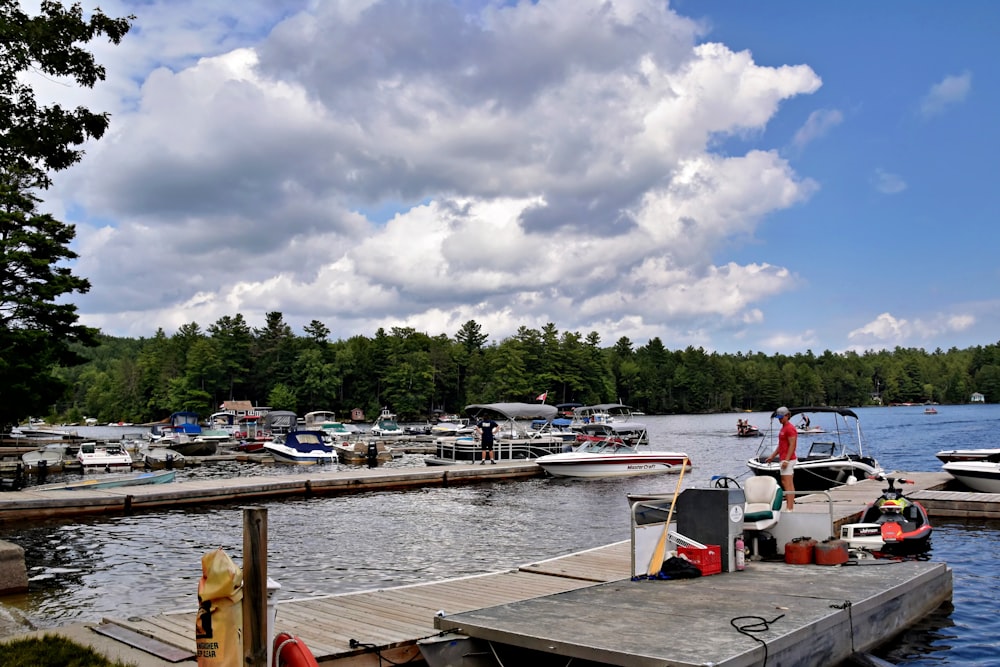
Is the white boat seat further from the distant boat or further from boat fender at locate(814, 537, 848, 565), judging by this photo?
the distant boat

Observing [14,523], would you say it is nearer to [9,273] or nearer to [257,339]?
[9,273]

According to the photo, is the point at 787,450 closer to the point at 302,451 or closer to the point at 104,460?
the point at 302,451

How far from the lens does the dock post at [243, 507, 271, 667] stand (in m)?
5.86

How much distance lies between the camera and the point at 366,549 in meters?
18.3

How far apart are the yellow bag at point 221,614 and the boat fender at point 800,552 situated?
28.3ft

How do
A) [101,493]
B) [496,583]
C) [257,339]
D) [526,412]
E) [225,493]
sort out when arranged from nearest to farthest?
[496,583]
[101,493]
[225,493]
[526,412]
[257,339]

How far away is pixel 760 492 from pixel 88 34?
41.7ft

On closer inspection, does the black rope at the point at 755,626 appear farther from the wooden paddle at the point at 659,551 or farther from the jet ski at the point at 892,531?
the jet ski at the point at 892,531

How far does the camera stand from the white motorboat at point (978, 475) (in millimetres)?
25344

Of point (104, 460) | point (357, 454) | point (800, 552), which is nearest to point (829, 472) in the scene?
point (800, 552)

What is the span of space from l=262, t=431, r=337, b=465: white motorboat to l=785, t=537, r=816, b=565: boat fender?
3744 centimetres

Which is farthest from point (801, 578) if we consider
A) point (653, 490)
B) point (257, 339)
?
point (257, 339)

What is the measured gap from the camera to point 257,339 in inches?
5674

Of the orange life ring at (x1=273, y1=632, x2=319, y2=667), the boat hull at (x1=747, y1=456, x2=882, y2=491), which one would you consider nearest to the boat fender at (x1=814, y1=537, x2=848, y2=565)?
the orange life ring at (x1=273, y1=632, x2=319, y2=667)
